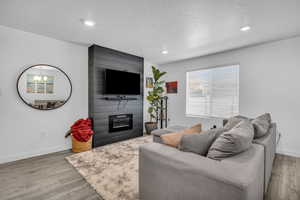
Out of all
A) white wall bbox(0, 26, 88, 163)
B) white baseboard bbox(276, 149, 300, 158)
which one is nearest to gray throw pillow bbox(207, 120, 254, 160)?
white baseboard bbox(276, 149, 300, 158)

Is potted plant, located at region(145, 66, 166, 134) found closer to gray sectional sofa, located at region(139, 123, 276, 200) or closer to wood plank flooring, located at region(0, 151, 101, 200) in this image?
wood plank flooring, located at region(0, 151, 101, 200)

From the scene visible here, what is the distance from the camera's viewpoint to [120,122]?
390cm

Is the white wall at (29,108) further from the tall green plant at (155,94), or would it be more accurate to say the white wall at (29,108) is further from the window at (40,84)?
the tall green plant at (155,94)

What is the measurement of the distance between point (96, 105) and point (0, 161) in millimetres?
1914

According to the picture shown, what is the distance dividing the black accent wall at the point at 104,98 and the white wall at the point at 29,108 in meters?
0.31

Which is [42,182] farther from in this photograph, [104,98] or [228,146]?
[228,146]

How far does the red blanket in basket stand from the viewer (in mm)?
3018

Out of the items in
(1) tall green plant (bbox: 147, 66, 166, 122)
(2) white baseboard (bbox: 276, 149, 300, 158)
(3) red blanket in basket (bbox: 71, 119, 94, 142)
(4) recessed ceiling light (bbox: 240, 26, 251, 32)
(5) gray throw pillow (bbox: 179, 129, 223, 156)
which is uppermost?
(4) recessed ceiling light (bbox: 240, 26, 251, 32)

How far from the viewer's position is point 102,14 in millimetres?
2084

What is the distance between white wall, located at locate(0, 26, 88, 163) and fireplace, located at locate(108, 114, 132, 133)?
28.9 inches

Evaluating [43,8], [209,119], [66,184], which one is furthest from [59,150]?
[209,119]

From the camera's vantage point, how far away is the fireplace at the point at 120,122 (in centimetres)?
368

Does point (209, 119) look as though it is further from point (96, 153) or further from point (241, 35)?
point (96, 153)

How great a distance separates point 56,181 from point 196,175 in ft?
6.66
